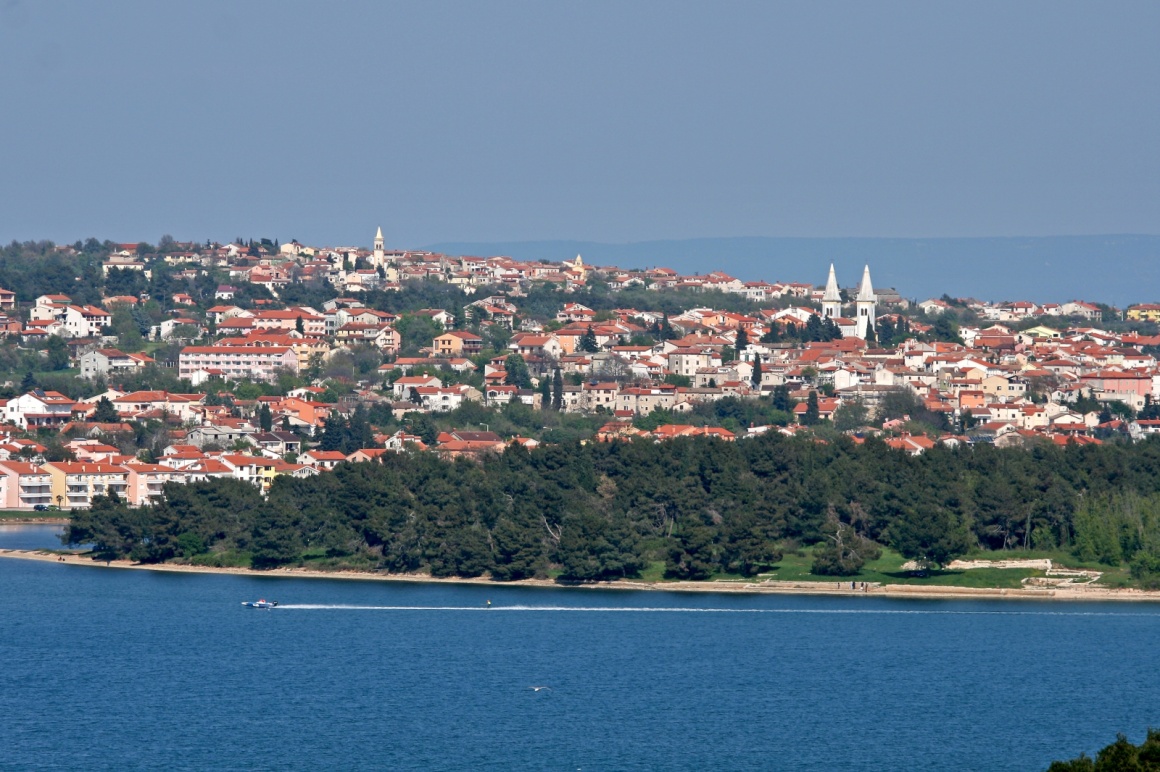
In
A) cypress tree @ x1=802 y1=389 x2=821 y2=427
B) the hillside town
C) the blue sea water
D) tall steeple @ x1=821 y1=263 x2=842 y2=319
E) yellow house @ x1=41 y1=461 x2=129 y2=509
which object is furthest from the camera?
tall steeple @ x1=821 y1=263 x2=842 y2=319

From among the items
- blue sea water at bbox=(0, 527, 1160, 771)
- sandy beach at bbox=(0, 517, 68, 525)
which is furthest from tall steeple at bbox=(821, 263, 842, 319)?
blue sea water at bbox=(0, 527, 1160, 771)

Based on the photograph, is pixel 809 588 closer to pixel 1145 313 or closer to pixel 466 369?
pixel 466 369

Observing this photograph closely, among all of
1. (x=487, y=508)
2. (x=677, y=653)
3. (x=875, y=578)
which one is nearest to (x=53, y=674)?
(x=677, y=653)

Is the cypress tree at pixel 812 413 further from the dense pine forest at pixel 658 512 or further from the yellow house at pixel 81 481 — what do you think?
the yellow house at pixel 81 481

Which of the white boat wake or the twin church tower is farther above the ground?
the twin church tower

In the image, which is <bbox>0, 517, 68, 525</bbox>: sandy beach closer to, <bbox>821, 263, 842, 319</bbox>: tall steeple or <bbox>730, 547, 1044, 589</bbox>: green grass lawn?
<bbox>730, 547, 1044, 589</bbox>: green grass lawn
